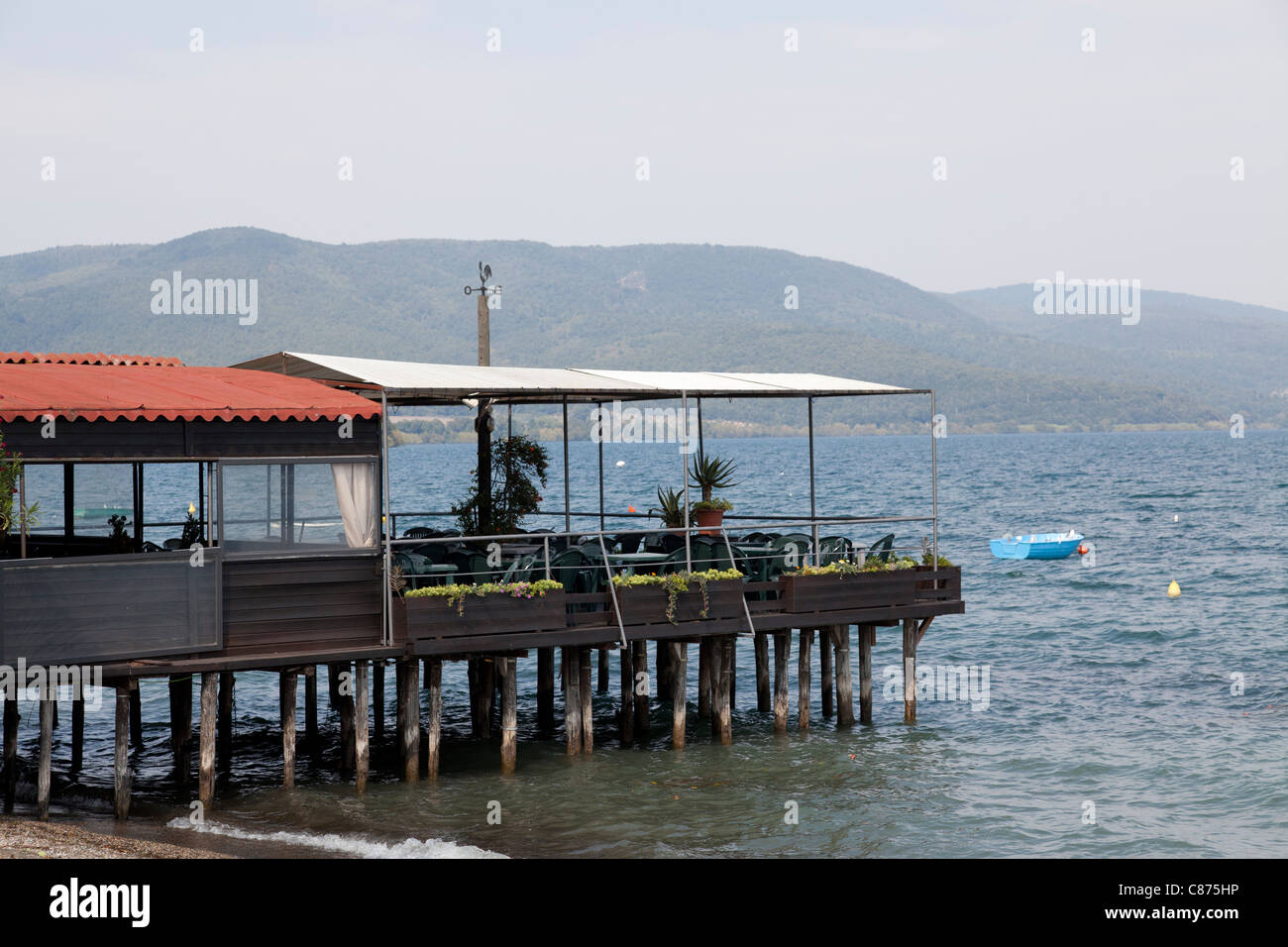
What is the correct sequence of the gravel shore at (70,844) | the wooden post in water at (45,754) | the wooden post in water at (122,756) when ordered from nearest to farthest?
the gravel shore at (70,844)
the wooden post in water at (45,754)
the wooden post in water at (122,756)

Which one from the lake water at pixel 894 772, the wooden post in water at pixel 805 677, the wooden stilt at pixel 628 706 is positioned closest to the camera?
the lake water at pixel 894 772

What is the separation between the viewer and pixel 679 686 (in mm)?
20422

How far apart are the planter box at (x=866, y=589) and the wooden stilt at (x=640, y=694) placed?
2.28m

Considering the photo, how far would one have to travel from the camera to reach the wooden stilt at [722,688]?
21125 millimetres

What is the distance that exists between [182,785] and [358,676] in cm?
367

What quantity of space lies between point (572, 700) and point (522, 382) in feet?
15.5

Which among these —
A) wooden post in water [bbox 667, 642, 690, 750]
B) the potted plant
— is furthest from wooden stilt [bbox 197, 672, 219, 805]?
the potted plant

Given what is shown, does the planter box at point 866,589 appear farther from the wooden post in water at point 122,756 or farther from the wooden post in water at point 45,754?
the wooden post in water at point 45,754

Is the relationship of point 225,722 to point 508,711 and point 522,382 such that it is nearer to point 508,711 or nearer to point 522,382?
point 508,711

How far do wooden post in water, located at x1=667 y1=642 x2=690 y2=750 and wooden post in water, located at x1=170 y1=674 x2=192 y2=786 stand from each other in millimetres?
6915

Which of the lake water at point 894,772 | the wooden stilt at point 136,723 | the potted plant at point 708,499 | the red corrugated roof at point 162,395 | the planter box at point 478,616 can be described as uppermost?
the red corrugated roof at point 162,395

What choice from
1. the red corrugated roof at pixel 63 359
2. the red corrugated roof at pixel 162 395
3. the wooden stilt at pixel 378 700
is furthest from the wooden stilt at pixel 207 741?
the wooden stilt at pixel 378 700
